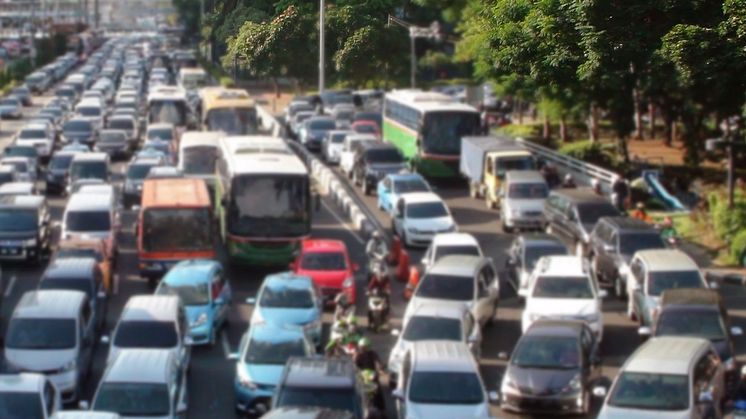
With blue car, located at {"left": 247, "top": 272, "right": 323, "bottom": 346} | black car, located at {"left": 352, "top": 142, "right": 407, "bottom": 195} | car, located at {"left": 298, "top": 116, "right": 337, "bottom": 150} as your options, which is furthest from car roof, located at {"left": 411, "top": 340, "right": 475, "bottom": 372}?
car, located at {"left": 298, "top": 116, "right": 337, "bottom": 150}

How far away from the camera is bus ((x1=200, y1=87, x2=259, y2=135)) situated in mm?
44875

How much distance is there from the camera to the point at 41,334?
2192 centimetres

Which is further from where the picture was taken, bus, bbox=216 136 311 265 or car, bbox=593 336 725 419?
bus, bbox=216 136 311 265

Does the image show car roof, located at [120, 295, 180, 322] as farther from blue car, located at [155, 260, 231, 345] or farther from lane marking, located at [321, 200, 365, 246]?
lane marking, located at [321, 200, 365, 246]

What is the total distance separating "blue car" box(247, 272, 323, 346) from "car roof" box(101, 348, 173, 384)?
374 cm

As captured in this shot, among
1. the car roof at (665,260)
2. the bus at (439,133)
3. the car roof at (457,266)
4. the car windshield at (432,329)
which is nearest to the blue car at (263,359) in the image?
the car windshield at (432,329)

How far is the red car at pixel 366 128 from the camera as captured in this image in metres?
53.7

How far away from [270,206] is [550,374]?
1104 cm

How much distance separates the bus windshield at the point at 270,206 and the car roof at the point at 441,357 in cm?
994

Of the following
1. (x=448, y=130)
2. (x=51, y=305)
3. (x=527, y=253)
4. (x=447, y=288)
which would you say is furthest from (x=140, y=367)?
(x=448, y=130)

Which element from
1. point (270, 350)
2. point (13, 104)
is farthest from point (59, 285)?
point (13, 104)

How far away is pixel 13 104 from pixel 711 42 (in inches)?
2333

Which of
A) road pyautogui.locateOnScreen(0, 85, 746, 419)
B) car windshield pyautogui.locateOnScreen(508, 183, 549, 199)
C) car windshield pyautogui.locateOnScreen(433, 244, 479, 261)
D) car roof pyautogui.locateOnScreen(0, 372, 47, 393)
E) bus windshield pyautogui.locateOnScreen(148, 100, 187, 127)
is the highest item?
bus windshield pyautogui.locateOnScreen(148, 100, 187, 127)

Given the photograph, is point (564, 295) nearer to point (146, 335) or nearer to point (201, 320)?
point (201, 320)
